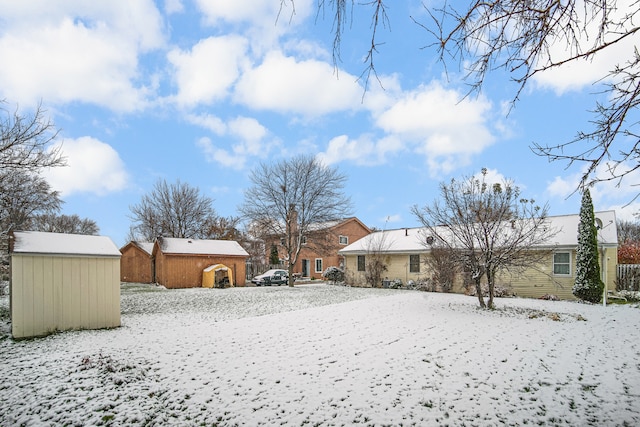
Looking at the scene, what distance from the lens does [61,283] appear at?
9266mm

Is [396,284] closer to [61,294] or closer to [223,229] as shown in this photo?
[61,294]

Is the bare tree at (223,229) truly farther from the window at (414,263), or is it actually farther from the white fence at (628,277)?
the white fence at (628,277)

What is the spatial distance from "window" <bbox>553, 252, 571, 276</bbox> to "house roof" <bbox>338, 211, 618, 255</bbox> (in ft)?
2.11

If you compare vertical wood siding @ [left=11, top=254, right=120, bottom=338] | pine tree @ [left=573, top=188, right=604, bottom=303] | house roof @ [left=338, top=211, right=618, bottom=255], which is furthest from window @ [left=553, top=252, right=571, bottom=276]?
vertical wood siding @ [left=11, top=254, right=120, bottom=338]

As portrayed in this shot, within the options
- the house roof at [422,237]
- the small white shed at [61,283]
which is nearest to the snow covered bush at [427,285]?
the house roof at [422,237]

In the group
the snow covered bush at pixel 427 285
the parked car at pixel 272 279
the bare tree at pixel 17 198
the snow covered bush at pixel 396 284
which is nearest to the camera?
the bare tree at pixel 17 198

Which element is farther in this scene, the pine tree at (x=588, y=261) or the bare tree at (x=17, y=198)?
the pine tree at (x=588, y=261)

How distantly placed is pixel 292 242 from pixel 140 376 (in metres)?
20.5

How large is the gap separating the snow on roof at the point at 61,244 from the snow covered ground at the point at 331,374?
85.3 inches

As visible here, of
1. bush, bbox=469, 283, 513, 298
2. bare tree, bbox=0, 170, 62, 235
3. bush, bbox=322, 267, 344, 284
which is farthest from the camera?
bush, bbox=322, 267, 344, 284

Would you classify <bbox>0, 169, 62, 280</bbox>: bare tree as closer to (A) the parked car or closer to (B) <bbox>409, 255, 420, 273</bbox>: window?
(A) the parked car

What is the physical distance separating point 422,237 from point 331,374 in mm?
19296

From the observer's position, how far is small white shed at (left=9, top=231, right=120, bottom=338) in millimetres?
8648

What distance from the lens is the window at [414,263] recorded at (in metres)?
23.3
